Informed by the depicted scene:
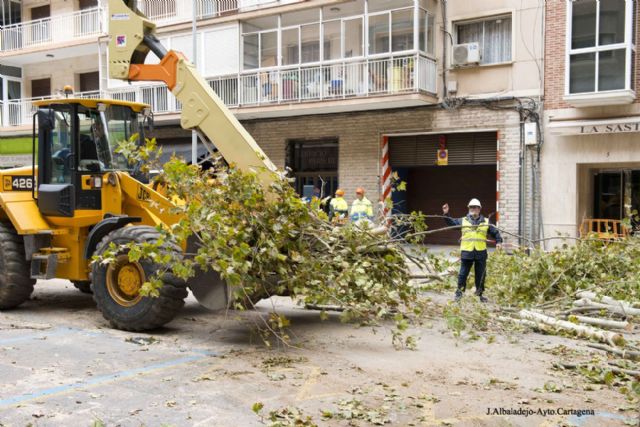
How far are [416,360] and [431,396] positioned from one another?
4.07 ft

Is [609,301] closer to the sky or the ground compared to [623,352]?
closer to the sky

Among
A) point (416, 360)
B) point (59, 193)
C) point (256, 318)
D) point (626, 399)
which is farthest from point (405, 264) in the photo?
point (59, 193)

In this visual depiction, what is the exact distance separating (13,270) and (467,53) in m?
13.2

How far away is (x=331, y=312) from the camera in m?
9.19

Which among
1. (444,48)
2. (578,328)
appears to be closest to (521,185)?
(444,48)

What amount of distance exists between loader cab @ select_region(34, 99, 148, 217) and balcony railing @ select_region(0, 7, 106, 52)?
17434 millimetres

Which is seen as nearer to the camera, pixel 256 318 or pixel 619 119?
pixel 256 318

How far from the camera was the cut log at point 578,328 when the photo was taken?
715 centimetres

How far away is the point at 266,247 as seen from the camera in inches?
269

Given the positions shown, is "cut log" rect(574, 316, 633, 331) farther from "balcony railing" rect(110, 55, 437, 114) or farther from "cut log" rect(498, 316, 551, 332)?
"balcony railing" rect(110, 55, 437, 114)

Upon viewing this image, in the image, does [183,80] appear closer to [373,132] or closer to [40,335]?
[40,335]

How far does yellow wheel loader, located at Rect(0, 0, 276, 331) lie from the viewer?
26.0 ft

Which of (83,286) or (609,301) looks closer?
(609,301)

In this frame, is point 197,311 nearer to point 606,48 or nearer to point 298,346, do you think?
point 298,346
